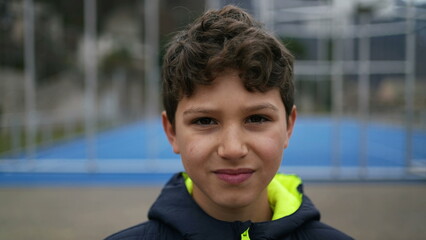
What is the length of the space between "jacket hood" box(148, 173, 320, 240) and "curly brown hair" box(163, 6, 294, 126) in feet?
0.92

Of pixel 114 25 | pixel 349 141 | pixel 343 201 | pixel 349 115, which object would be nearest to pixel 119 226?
pixel 343 201

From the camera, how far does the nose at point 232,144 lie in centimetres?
120

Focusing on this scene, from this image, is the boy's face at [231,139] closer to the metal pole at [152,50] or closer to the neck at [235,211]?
the neck at [235,211]

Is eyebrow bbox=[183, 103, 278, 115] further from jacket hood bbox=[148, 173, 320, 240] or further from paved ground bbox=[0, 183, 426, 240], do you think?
paved ground bbox=[0, 183, 426, 240]

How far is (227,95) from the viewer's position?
123 cm

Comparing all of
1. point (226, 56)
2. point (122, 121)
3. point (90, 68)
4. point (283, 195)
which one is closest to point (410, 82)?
point (90, 68)

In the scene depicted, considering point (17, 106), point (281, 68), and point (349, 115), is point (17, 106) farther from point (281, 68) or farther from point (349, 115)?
point (349, 115)

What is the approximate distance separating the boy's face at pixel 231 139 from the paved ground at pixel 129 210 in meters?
3.31

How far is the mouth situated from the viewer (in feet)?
4.08

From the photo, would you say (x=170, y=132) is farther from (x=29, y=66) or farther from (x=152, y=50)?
(x=29, y=66)

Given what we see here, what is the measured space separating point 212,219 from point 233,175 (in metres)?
0.19

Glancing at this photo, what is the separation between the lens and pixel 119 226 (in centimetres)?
455

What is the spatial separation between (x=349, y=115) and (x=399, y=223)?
A: 14.5 metres

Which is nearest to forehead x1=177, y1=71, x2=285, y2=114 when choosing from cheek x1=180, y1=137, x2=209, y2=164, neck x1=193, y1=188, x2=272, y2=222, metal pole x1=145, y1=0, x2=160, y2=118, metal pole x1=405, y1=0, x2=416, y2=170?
cheek x1=180, y1=137, x2=209, y2=164
